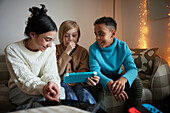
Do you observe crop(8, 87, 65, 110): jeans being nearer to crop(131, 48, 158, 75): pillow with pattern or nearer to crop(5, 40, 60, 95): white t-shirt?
crop(5, 40, 60, 95): white t-shirt

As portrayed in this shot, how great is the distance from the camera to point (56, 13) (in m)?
1.70

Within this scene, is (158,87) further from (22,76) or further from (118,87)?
(22,76)

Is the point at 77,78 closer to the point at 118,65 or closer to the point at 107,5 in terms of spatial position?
the point at 118,65

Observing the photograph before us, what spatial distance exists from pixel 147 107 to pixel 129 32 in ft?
5.01

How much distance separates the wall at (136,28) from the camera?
145cm

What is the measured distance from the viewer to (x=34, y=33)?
34.5 inches

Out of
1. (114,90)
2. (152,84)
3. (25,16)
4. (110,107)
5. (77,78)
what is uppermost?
(25,16)

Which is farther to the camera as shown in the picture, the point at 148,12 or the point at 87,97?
the point at 148,12

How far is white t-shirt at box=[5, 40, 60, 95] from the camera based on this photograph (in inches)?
30.7

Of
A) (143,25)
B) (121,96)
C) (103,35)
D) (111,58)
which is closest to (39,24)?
(103,35)

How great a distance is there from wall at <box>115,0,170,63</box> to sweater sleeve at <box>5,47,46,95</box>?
137cm

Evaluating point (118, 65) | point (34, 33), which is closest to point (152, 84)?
point (118, 65)

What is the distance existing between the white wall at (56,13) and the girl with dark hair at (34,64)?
741 mm

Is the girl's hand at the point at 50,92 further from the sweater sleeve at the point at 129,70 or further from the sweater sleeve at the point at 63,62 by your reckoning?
the sweater sleeve at the point at 129,70
